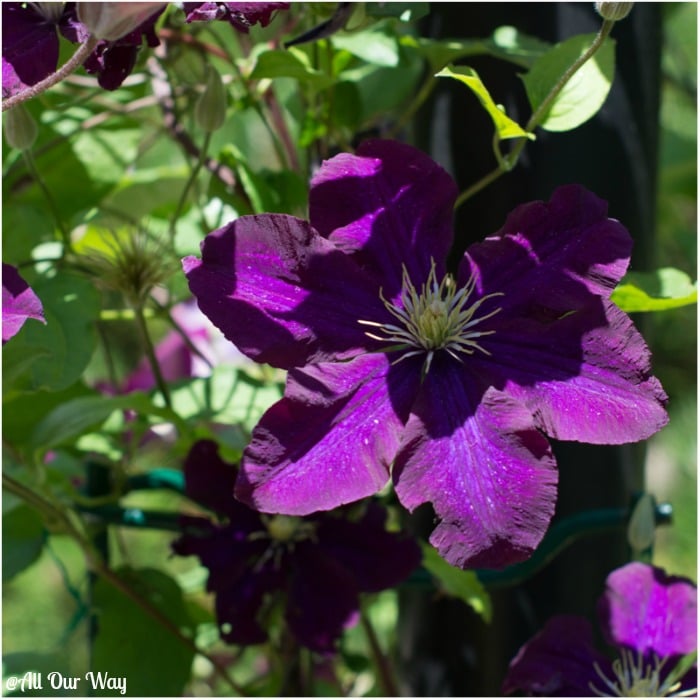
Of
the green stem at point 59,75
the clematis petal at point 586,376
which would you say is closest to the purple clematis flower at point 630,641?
the clematis petal at point 586,376

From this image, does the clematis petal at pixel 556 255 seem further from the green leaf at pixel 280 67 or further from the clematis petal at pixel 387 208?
the green leaf at pixel 280 67

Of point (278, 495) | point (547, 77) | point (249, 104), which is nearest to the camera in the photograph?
point (278, 495)

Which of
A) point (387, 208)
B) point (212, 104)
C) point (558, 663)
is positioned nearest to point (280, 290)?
point (387, 208)

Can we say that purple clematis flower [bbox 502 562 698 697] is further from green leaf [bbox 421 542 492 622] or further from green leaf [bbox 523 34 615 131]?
green leaf [bbox 523 34 615 131]

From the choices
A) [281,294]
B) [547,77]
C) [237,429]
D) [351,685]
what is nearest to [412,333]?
[281,294]

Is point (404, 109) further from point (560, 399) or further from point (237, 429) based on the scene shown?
point (560, 399)
